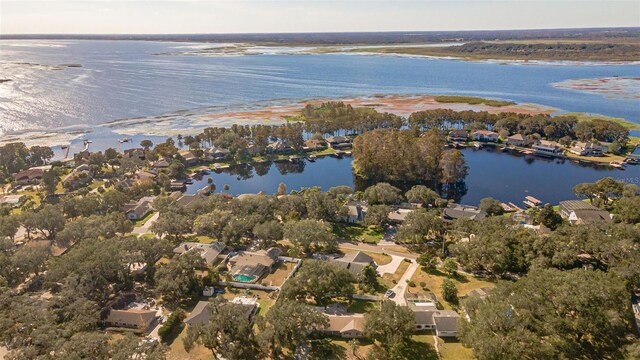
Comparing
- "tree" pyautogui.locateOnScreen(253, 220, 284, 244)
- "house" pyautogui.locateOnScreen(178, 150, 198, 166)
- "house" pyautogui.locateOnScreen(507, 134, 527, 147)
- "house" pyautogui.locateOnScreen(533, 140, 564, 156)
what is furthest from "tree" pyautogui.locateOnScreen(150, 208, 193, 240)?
"house" pyautogui.locateOnScreen(507, 134, 527, 147)

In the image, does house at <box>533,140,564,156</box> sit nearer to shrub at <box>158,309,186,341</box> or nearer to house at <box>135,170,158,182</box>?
house at <box>135,170,158,182</box>

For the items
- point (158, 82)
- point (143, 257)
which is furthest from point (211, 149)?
point (158, 82)

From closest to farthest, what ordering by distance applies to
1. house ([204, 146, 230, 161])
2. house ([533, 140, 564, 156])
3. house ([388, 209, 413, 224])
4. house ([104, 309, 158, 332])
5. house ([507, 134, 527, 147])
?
house ([104, 309, 158, 332])
house ([388, 209, 413, 224])
house ([204, 146, 230, 161])
house ([533, 140, 564, 156])
house ([507, 134, 527, 147])

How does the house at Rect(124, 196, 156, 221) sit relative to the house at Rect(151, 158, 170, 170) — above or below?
below

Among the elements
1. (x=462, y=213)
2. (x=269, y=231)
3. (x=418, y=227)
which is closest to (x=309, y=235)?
(x=269, y=231)

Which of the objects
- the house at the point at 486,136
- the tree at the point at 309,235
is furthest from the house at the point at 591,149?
the tree at the point at 309,235

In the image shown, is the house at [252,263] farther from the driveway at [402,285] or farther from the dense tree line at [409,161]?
the dense tree line at [409,161]

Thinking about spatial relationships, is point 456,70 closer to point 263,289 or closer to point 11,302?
point 263,289
